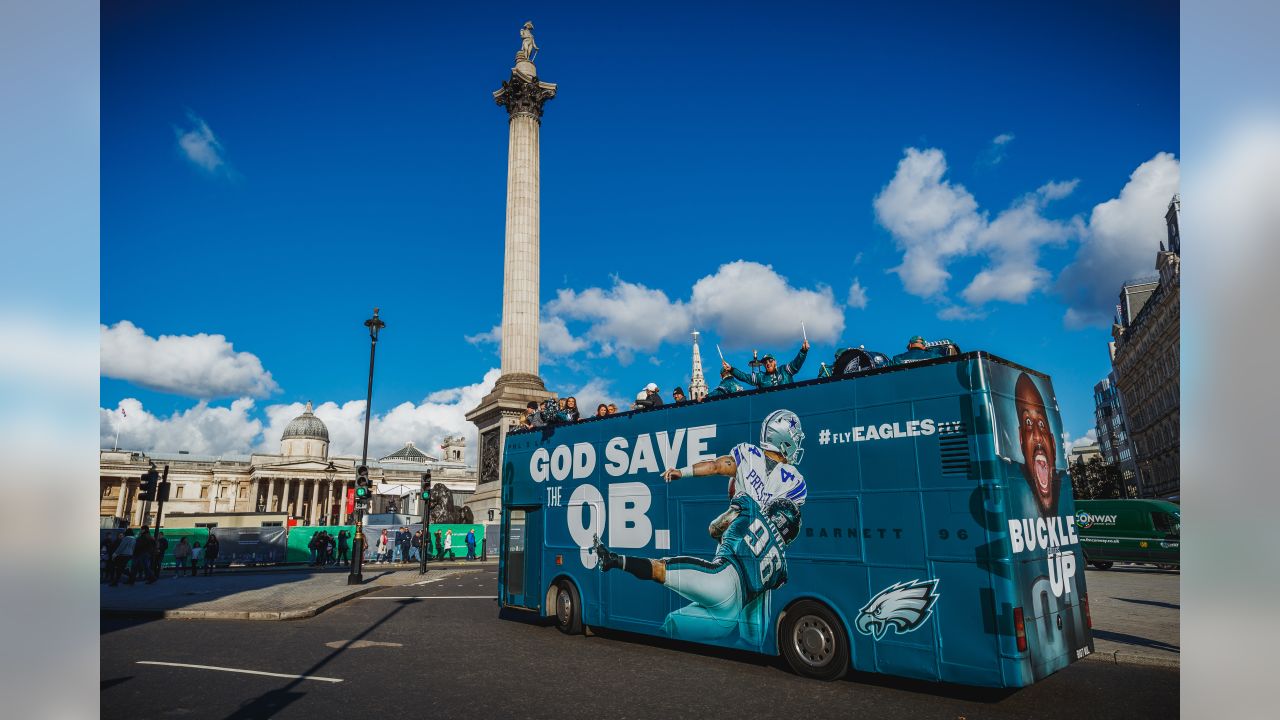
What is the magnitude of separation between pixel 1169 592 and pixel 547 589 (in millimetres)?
15826

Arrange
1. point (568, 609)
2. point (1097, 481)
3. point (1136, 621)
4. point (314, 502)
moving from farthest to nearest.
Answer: point (314, 502), point (1097, 481), point (1136, 621), point (568, 609)

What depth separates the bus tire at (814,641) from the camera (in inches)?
328

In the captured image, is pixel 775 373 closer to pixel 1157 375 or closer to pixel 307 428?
pixel 1157 375

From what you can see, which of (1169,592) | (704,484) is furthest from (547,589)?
(1169,592)

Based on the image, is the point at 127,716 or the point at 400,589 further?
the point at 400,589

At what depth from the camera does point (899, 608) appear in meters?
7.75

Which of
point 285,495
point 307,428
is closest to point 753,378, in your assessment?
point 285,495

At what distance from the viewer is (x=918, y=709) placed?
23.9 feet

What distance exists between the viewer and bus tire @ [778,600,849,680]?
833 cm

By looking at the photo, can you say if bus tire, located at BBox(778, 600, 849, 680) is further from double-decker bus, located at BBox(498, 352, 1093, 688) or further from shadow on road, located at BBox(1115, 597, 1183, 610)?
shadow on road, located at BBox(1115, 597, 1183, 610)

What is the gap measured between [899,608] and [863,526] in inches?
37.2

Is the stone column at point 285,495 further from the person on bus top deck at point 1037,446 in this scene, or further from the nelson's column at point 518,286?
the person on bus top deck at point 1037,446
